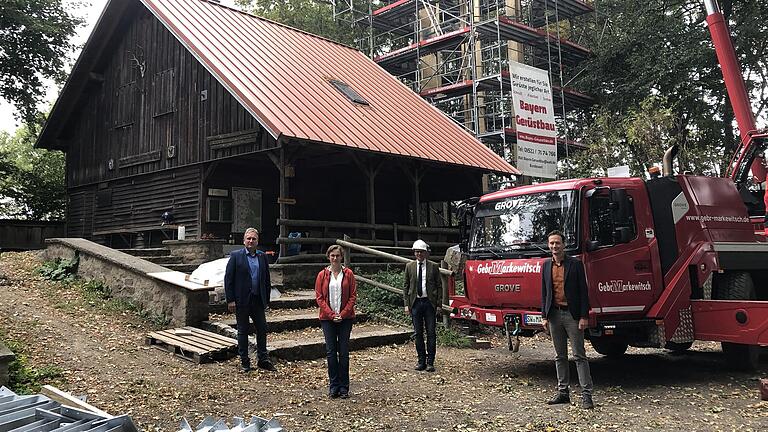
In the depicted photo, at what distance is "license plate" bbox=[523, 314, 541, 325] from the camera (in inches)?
283

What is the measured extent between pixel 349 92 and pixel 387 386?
36.4ft

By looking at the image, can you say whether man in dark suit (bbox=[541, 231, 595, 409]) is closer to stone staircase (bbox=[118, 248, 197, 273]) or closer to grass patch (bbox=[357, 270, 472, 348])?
grass patch (bbox=[357, 270, 472, 348])

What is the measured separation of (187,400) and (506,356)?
5.20 m

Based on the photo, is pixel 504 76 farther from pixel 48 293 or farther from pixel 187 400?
pixel 187 400

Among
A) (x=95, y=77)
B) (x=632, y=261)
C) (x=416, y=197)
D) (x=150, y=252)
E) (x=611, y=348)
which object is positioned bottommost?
(x=611, y=348)

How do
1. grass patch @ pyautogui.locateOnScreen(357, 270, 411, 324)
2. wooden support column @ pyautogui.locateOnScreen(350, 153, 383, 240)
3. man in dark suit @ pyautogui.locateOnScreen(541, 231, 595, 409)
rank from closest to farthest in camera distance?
1. man in dark suit @ pyautogui.locateOnScreen(541, 231, 595, 409)
2. grass patch @ pyautogui.locateOnScreen(357, 270, 411, 324)
3. wooden support column @ pyautogui.locateOnScreen(350, 153, 383, 240)

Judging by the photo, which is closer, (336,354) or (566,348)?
(566,348)

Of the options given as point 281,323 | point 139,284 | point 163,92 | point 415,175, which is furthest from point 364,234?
point 139,284

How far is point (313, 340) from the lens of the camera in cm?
882

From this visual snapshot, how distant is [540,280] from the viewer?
7.15 metres

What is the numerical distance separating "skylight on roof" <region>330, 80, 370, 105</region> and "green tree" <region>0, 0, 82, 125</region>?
12428mm

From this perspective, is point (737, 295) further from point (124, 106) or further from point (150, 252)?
point (124, 106)

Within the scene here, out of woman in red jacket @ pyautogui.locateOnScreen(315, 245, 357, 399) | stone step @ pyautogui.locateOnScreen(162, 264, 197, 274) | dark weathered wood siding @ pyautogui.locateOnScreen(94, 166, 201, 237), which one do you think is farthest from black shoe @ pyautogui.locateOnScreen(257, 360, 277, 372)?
dark weathered wood siding @ pyautogui.locateOnScreen(94, 166, 201, 237)

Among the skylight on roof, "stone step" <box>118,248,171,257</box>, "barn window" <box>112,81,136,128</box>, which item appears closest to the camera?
"stone step" <box>118,248,171,257</box>
